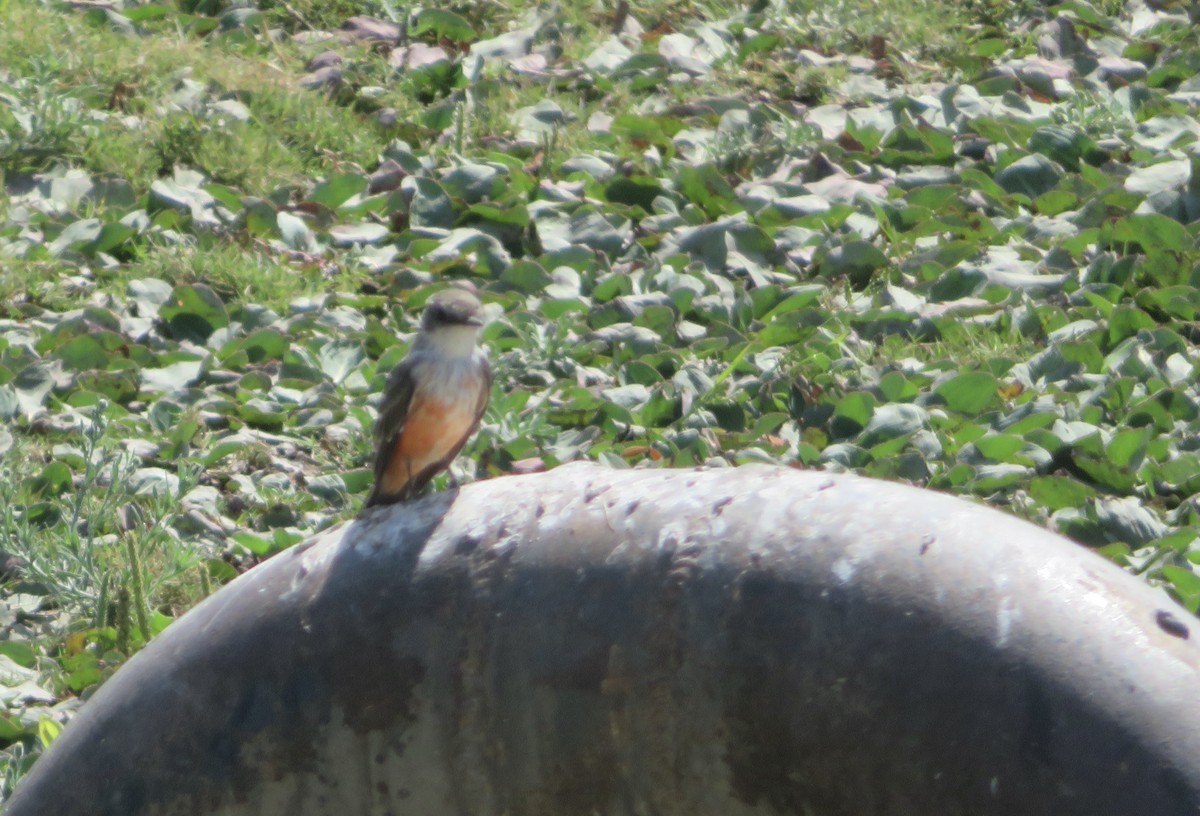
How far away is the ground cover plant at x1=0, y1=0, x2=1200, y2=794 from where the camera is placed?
5449 millimetres

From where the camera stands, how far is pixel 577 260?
7016mm

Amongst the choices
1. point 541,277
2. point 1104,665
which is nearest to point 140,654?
point 1104,665

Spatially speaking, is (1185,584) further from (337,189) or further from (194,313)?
(337,189)

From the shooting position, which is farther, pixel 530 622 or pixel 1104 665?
pixel 530 622

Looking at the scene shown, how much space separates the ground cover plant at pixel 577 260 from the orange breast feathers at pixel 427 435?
0.83m

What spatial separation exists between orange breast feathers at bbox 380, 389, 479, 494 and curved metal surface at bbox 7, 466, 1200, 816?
4.40ft

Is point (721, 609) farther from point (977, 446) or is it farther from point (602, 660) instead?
point (977, 446)

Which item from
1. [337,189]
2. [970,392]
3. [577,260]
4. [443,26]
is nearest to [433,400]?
[970,392]

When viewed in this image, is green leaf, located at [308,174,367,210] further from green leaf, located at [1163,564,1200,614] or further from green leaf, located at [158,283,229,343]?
green leaf, located at [1163,564,1200,614]

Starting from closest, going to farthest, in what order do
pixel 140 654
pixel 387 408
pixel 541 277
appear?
pixel 140 654
pixel 387 408
pixel 541 277

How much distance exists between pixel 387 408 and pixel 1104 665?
8.37 feet

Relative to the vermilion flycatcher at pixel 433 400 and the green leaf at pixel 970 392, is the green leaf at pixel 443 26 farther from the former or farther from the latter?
the vermilion flycatcher at pixel 433 400

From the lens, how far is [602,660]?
8.53 ft

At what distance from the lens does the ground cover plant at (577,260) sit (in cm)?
545
